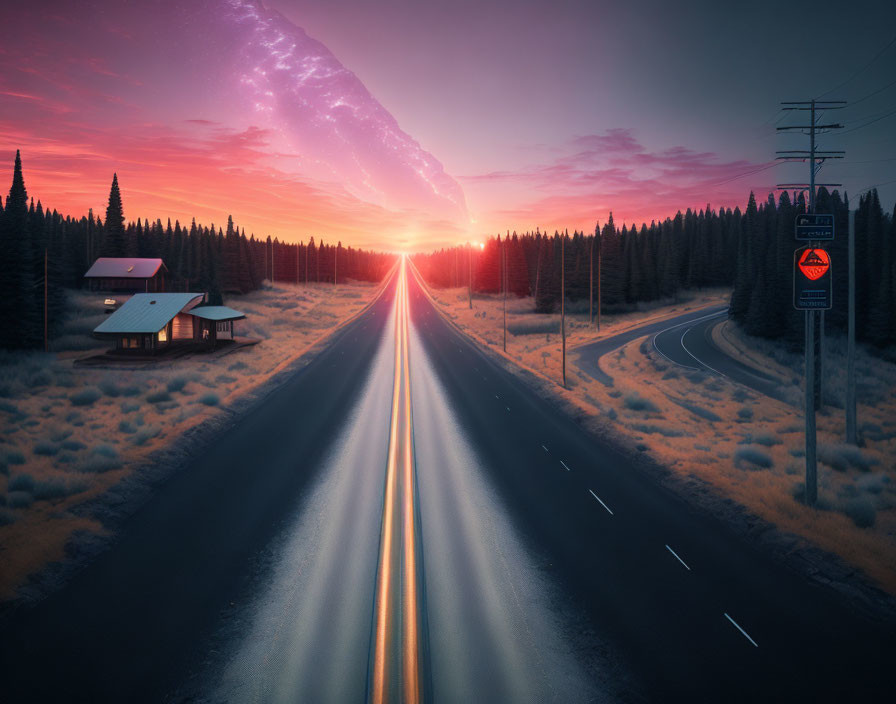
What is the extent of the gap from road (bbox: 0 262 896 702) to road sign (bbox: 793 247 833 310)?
286 inches

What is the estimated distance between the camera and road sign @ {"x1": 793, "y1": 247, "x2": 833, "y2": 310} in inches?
570

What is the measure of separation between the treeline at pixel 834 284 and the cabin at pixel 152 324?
64.5m

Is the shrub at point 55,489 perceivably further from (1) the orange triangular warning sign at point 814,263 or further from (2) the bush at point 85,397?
(1) the orange triangular warning sign at point 814,263

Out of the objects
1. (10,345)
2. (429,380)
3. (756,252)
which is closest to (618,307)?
(756,252)

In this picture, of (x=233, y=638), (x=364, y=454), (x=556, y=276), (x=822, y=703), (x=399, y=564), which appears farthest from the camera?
(x=556, y=276)

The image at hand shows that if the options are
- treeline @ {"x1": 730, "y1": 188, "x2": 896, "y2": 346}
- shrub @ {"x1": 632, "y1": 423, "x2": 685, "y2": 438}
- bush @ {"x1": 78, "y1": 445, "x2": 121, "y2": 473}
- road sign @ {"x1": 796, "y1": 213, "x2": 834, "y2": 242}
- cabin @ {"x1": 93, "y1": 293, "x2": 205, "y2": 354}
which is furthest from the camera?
treeline @ {"x1": 730, "y1": 188, "x2": 896, "y2": 346}

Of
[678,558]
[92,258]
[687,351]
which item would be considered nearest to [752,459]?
[678,558]

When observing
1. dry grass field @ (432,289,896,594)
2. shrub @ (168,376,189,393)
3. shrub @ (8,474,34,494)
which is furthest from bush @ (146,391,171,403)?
dry grass field @ (432,289,896,594)

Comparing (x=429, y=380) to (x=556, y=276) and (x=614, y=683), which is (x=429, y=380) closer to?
(x=614, y=683)

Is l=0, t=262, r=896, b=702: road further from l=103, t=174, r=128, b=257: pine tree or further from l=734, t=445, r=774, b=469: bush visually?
l=103, t=174, r=128, b=257: pine tree

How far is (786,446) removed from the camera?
23.0m

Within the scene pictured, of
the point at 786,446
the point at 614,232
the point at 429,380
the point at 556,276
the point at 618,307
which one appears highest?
the point at 614,232

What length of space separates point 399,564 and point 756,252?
308 feet

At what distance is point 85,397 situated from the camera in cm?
2750
